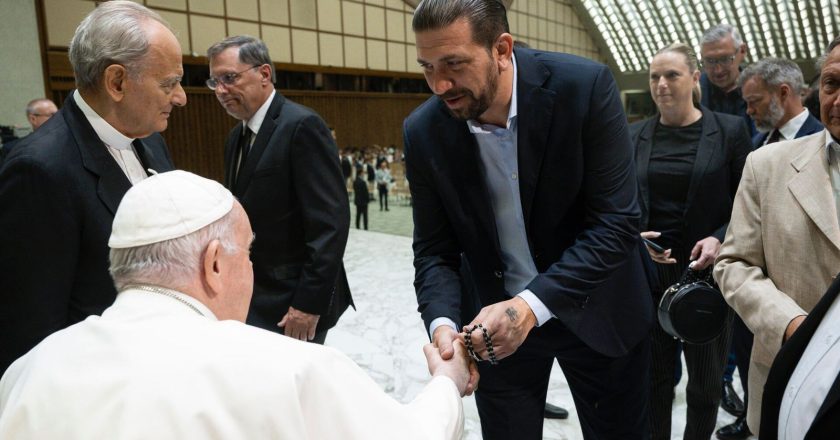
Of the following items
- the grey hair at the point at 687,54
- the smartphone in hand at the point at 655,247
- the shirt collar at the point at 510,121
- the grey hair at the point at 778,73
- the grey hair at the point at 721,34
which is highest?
the grey hair at the point at 721,34

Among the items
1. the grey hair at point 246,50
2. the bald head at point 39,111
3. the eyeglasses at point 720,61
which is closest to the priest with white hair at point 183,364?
the grey hair at point 246,50

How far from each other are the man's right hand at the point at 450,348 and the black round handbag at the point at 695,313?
1.02 meters

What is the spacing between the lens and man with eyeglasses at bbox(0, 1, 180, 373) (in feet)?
5.05

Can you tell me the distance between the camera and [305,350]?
3.38 feet

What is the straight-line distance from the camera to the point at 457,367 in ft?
5.28

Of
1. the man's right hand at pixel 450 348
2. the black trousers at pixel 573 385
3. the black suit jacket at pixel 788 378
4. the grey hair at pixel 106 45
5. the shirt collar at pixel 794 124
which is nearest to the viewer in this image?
the black suit jacket at pixel 788 378

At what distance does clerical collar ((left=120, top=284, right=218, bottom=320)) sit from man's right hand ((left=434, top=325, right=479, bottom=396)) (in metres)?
0.71

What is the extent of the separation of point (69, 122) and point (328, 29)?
1601 cm

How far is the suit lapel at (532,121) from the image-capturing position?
172 cm

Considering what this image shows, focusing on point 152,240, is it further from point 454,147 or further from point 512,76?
point 512,76

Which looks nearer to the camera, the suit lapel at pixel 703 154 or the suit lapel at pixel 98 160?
the suit lapel at pixel 98 160

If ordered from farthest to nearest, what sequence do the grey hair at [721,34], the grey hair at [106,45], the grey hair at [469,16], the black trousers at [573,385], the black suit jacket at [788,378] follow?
the grey hair at [721,34] → the black trousers at [573,385] → the grey hair at [106,45] → the grey hair at [469,16] → the black suit jacket at [788,378]

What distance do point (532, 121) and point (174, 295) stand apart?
3.62 feet

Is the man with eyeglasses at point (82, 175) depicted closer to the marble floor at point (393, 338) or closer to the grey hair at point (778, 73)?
the marble floor at point (393, 338)
